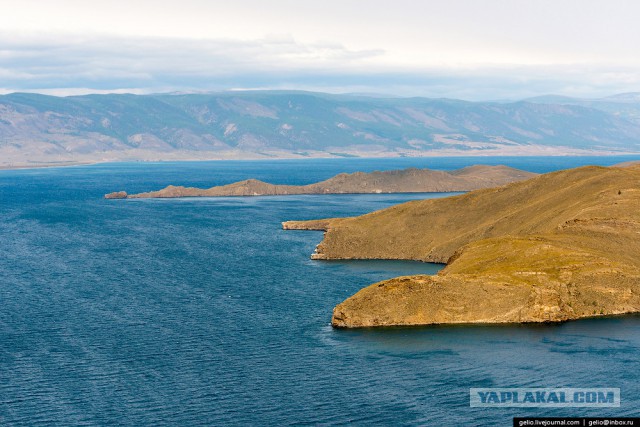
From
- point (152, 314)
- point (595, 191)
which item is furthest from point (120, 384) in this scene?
point (595, 191)

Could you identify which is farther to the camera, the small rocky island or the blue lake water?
the small rocky island

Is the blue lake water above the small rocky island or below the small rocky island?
below

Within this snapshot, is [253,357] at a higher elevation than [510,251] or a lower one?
lower

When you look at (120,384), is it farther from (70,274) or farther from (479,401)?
(70,274)

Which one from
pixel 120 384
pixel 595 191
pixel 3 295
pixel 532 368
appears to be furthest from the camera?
pixel 595 191

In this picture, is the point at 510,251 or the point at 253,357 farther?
the point at 510,251

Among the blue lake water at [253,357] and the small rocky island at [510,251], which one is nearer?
the blue lake water at [253,357]

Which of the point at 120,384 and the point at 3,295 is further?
the point at 3,295

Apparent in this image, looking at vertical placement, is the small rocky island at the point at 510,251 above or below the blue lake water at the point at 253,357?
above
